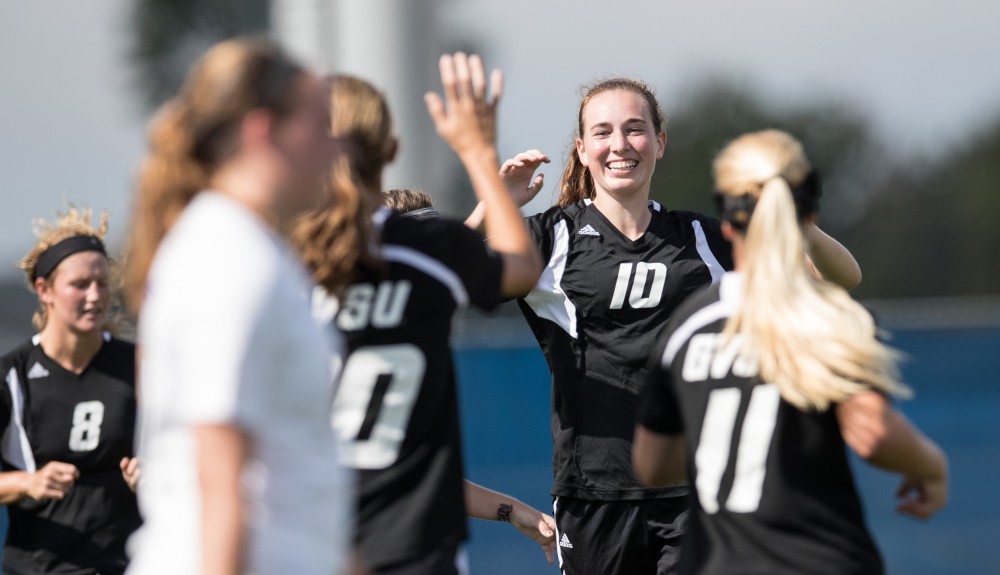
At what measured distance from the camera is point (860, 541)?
2.71 meters

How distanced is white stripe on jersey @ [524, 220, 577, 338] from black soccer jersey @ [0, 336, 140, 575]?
1.59 metres

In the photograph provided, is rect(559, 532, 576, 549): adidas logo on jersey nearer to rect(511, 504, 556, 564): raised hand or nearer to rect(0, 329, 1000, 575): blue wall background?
rect(511, 504, 556, 564): raised hand

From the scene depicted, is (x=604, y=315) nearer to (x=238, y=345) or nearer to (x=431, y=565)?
(x=431, y=565)

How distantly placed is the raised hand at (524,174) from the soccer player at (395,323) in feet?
3.73

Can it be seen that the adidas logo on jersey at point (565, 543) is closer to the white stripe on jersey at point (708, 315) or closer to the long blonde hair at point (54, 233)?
the white stripe on jersey at point (708, 315)

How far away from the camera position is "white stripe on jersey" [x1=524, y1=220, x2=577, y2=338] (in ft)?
14.4

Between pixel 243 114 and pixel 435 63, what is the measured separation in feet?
10.5

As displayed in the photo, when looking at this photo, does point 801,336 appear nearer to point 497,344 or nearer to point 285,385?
point 285,385

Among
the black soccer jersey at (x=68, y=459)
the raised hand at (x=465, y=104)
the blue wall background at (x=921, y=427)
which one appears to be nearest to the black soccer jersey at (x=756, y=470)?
the raised hand at (x=465, y=104)

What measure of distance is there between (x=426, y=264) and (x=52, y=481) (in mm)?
2299

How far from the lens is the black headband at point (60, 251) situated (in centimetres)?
484

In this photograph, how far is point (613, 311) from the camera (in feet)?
14.2

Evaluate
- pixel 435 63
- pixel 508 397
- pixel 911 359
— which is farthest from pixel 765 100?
pixel 435 63

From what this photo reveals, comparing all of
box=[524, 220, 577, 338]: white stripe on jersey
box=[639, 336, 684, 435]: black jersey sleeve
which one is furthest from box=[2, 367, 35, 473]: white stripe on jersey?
box=[639, 336, 684, 435]: black jersey sleeve
